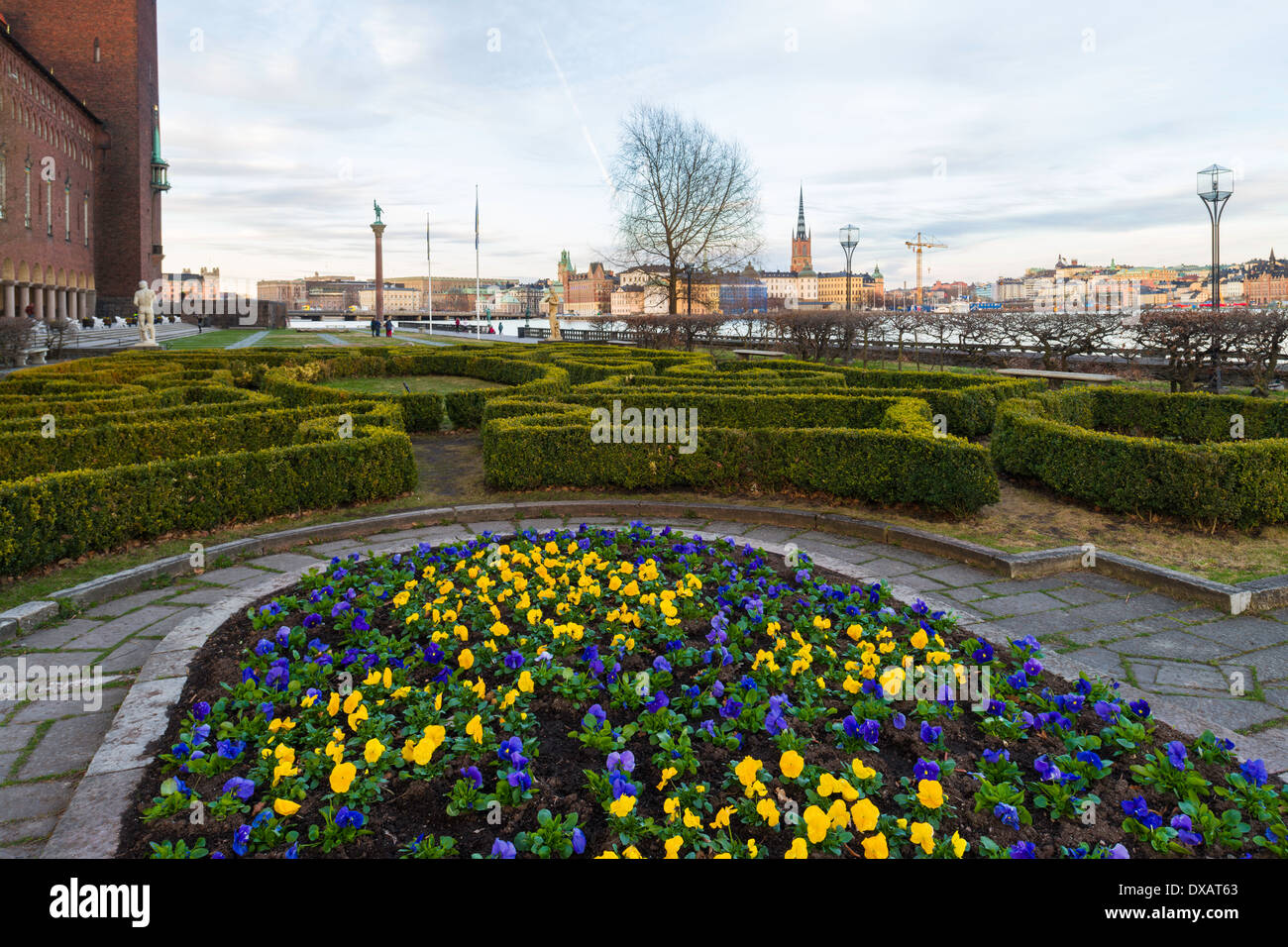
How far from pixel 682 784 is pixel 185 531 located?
19.5ft

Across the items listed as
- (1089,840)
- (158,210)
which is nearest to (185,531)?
(1089,840)

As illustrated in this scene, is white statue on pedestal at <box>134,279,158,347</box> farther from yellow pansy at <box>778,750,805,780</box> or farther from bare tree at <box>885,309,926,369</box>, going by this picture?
yellow pansy at <box>778,750,805,780</box>

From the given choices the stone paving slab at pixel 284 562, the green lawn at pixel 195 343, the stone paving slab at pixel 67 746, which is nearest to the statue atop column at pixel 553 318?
the green lawn at pixel 195 343

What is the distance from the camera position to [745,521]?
25.1ft

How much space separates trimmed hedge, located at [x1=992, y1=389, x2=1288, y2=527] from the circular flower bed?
3.74 metres

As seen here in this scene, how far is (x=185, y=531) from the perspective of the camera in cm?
711

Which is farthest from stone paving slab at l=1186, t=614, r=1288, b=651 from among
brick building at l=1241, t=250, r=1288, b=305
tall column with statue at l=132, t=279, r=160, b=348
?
brick building at l=1241, t=250, r=1288, b=305

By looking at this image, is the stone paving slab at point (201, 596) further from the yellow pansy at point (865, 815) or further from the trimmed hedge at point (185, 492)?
the yellow pansy at point (865, 815)

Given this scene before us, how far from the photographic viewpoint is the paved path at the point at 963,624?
11.6 ft

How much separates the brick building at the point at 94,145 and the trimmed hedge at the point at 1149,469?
54546 millimetres

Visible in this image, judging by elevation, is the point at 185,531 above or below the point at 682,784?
above

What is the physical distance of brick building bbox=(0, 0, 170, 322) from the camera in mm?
48594
